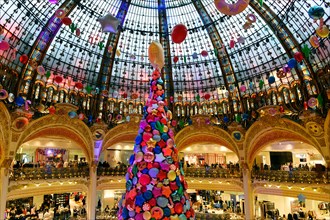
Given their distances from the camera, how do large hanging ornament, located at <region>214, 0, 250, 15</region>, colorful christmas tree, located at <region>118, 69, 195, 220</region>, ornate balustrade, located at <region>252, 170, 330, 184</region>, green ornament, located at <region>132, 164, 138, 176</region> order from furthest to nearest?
ornate balustrade, located at <region>252, 170, 330, 184</region>, large hanging ornament, located at <region>214, 0, 250, 15</region>, green ornament, located at <region>132, 164, 138, 176</region>, colorful christmas tree, located at <region>118, 69, 195, 220</region>

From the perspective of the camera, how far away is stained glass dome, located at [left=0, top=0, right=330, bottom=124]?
799 inches

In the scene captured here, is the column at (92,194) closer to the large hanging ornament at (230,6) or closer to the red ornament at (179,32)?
the red ornament at (179,32)

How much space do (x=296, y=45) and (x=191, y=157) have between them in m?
19.2

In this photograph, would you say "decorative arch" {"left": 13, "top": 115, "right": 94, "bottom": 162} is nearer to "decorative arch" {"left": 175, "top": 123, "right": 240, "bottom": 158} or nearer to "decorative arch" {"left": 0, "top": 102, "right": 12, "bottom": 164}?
"decorative arch" {"left": 0, "top": 102, "right": 12, "bottom": 164}

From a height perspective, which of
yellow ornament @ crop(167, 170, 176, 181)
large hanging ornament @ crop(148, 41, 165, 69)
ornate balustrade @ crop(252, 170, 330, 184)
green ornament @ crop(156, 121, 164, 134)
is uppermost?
large hanging ornament @ crop(148, 41, 165, 69)

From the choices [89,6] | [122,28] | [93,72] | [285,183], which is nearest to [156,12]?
[122,28]

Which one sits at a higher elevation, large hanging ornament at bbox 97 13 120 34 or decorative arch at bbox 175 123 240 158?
large hanging ornament at bbox 97 13 120 34

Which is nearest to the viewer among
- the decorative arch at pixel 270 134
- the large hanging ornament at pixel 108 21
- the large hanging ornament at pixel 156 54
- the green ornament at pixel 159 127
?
the green ornament at pixel 159 127

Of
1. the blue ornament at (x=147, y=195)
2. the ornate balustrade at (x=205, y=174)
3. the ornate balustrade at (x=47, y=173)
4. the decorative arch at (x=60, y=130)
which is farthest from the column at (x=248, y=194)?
the blue ornament at (x=147, y=195)

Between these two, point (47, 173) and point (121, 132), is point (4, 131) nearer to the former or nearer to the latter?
point (47, 173)

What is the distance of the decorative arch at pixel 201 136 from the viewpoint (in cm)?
2633

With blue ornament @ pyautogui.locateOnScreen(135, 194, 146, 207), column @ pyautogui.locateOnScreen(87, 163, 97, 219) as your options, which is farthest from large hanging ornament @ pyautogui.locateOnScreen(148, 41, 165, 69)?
column @ pyautogui.locateOnScreen(87, 163, 97, 219)

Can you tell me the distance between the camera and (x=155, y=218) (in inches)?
283

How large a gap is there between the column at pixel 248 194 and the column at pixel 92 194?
13.7 meters
